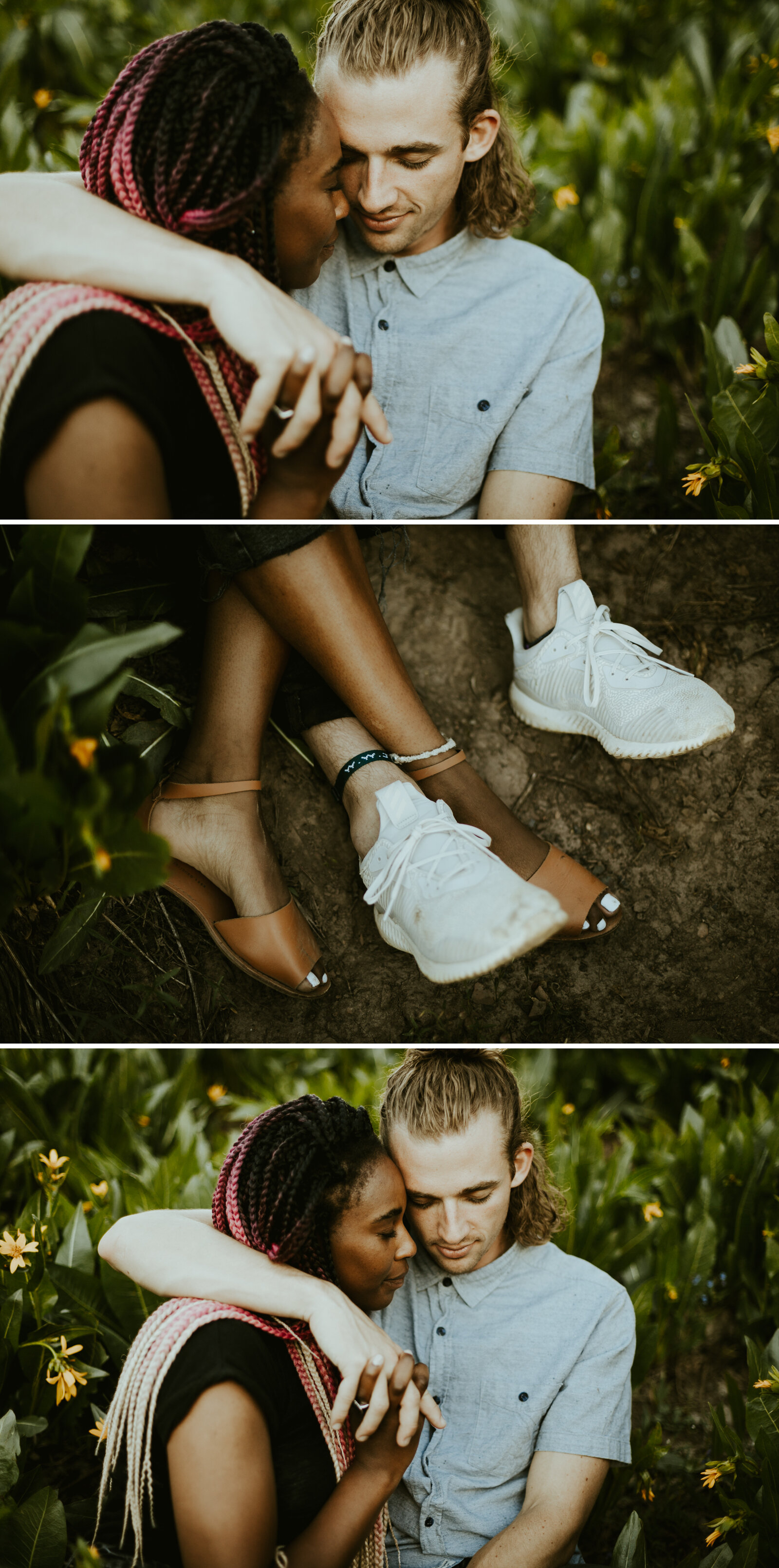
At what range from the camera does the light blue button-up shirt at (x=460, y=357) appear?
166cm

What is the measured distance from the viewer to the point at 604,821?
184cm

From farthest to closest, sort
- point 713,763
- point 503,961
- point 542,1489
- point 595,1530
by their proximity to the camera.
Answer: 1. point 713,763
2. point 595,1530
3. point 542,1489
4. point 503,961

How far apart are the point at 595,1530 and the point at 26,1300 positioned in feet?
3.37

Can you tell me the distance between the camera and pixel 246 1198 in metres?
1.39

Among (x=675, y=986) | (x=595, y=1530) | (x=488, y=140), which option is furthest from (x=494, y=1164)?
(x=488, y=140)

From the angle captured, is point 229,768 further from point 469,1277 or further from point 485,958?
point 469,1277

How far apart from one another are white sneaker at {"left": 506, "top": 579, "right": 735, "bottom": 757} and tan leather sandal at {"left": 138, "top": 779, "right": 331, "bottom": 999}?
524 mm

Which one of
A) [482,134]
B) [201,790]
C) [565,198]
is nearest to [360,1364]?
[201,790]

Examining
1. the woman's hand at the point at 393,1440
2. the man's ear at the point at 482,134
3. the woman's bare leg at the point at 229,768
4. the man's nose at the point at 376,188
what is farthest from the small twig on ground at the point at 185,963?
the man's ear at the point at 482,134

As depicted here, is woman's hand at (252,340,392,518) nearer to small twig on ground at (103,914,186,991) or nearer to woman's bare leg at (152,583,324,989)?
woman's bare leg at (152,583,324,989)

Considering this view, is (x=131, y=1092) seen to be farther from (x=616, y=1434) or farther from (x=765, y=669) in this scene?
(x=765, y=669)

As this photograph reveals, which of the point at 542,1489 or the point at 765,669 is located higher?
the point at 765,669

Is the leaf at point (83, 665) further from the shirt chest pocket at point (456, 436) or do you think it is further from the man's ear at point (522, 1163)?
the man's ear at point (522, 1163)

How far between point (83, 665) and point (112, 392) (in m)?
0.33
